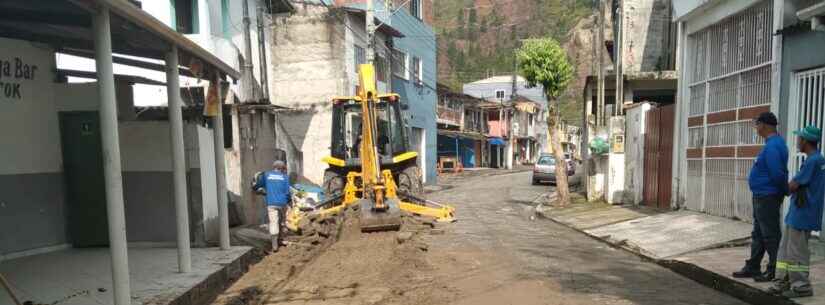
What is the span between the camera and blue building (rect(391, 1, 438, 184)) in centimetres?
2383

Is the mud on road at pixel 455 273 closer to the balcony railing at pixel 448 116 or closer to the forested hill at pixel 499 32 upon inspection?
the balcony railing at pixel 448 116

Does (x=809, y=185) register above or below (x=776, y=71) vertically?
below

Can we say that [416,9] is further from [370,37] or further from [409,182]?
[409,182]

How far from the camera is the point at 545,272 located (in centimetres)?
680

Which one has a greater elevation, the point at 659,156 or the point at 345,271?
the point at 659,156

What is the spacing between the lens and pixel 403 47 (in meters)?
24.2

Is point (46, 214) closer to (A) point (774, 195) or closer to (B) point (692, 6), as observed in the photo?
(A) point (774, 195)

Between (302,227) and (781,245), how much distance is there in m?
7.25

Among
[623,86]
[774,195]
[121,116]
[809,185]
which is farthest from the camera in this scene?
[623,86]

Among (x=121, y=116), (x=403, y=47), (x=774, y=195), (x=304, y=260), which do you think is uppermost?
(x=403, y=47)

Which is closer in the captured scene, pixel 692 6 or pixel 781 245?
pixel 781 245

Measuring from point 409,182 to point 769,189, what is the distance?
7.04m

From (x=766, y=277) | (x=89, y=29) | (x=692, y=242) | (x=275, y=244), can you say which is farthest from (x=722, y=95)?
(x=89, y=29)

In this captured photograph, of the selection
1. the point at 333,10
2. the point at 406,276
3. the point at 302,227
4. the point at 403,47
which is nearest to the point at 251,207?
the point at 302,227
